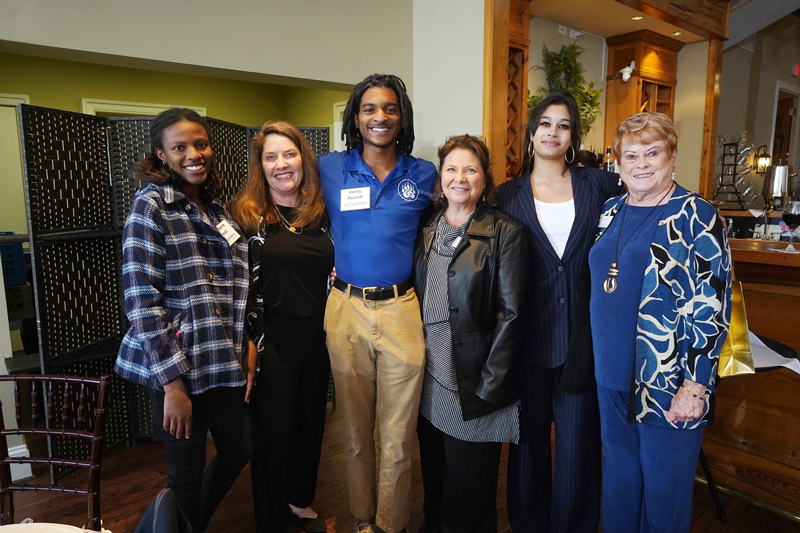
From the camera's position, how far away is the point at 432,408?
5.92 ft

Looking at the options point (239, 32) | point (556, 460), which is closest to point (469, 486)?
point (556, 460)

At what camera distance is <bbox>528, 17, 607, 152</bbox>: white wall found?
17.3ft

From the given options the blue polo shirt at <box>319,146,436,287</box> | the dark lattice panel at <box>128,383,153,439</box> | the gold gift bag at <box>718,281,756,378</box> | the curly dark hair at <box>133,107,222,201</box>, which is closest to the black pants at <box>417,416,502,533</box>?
the blue polo shirt at <box>319,146,436,287</box>

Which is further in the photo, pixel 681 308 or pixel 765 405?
pixel 765 405

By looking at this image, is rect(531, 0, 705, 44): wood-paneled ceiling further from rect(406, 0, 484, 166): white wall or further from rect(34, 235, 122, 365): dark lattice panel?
rect(34, 235, 122, 365): dark lattice panel

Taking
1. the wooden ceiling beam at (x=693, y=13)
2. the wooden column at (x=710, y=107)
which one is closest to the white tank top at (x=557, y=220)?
the wooden ceiling beam at (x=693, y=13)

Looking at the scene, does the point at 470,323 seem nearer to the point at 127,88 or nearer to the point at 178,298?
the point at 178,298

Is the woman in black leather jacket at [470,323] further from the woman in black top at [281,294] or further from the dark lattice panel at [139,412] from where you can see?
the dark lattice panel at [139,412]

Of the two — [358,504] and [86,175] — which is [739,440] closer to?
[358,504]

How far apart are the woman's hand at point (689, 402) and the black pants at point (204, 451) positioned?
1362mm

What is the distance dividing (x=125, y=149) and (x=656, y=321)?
2633mm

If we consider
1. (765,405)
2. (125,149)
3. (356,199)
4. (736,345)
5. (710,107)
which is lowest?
(765,405)

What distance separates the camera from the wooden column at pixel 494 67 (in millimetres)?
3336

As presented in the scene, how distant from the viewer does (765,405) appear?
2080mm
